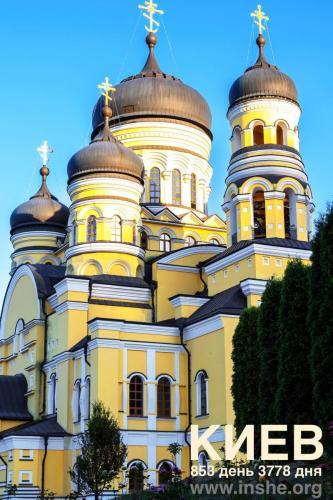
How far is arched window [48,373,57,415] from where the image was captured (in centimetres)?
2589

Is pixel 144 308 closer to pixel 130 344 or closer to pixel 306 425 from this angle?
pixel 130 344

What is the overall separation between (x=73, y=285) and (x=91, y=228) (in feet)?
8.84

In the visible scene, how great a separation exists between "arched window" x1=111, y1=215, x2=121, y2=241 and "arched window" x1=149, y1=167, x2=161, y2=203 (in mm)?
4461

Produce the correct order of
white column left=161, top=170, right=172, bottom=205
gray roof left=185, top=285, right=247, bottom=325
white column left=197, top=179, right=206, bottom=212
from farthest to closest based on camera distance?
white column left=197, top=179, right=206, bottom=212 < white column left=161, top=170, right=172, bottom=205 < gray roof left=185, top=285, right=247, bottom=325

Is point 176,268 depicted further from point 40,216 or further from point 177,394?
point 40,216

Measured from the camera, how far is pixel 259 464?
37.9 feet

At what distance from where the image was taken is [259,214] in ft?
81.3

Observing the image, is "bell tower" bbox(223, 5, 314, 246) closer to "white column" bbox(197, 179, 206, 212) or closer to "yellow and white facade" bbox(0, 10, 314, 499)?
"yellow and white facade" bbox(0, 10, 314, 499)

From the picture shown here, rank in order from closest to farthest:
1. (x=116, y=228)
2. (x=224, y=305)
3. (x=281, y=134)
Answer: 1. (x=224, y=305)
2. (x=281, y=134)
3. (x=116, y=228)

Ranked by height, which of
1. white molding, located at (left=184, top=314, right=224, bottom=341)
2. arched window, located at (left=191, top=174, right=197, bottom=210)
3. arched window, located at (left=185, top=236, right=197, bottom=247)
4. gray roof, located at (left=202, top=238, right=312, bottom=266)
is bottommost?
white molding, located at (left=184, top=314, right=224, bottom=341)

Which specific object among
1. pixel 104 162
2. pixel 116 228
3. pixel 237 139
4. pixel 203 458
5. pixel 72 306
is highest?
pixel 237 139

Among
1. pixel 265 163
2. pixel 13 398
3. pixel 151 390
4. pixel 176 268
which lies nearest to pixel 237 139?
pixel 265 163

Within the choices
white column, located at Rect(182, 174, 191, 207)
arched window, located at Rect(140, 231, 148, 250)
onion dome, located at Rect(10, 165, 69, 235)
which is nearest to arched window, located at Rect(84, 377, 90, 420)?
arched window, located at Rect(140, 231, 148, 250)

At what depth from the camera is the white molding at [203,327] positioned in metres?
22.4
